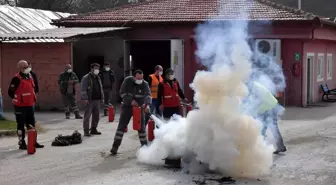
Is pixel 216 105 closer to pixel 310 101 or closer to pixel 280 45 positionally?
pixel 280 45

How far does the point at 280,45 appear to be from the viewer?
22.2 meters

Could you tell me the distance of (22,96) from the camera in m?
11.7

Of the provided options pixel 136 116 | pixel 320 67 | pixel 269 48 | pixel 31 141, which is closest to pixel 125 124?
pixel 136 116

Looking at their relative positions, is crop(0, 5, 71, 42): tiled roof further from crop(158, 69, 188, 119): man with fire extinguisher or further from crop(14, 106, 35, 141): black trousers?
crop(158, 69, 188, 119): man with fire extinguisher

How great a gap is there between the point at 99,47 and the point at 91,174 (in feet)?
51.6

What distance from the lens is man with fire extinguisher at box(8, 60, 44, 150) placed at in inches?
458

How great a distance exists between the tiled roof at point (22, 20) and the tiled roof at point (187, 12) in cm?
140

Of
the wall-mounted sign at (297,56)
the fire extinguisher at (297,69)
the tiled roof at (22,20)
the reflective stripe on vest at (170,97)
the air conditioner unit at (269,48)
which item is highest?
the tiled roof at (22,20)

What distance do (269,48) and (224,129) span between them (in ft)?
45.8

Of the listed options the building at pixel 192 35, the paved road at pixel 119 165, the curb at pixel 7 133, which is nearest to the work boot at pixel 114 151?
the paved road at pixel 119 165

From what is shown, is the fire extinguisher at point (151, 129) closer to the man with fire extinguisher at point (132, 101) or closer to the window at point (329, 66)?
the man with fire extinguisher at point (132, 101)

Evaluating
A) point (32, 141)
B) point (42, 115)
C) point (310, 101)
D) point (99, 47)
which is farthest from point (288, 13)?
point (32, 141)

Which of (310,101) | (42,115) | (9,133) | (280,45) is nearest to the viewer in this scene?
(9,133)

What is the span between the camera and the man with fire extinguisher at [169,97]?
12859mm
